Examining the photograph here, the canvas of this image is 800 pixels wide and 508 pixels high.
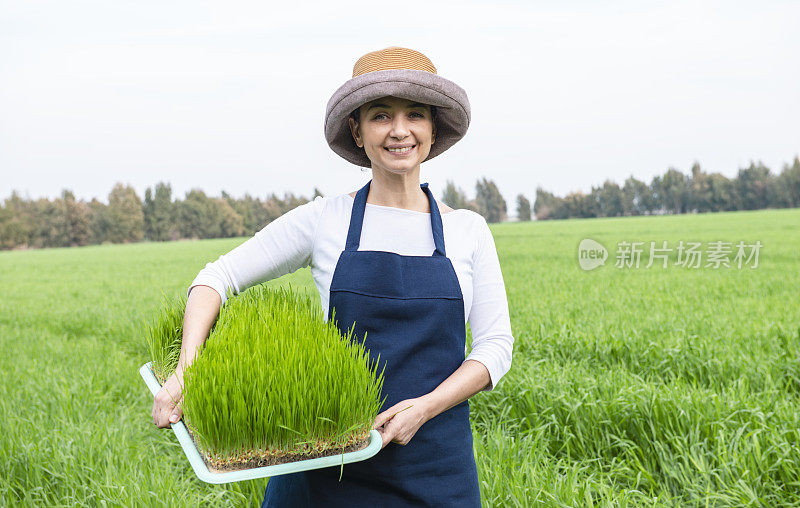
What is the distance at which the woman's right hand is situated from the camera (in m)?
1.50

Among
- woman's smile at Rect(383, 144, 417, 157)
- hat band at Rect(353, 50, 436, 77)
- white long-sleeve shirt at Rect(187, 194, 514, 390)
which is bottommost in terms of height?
white long-sleeve shirt at Rect(187, 194, 514, 390)

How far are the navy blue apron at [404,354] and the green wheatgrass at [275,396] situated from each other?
0.18 meters

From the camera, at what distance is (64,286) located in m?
15.0

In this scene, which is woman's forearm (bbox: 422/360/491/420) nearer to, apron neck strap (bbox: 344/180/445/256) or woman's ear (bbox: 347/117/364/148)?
apron neck strap (bbox: 344/180/445/256)

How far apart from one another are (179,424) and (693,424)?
2962 millimetres

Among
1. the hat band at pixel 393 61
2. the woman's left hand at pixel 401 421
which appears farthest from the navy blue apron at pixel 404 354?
the hat band at pixel 393 61

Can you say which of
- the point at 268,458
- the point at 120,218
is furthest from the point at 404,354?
the point at 120,218

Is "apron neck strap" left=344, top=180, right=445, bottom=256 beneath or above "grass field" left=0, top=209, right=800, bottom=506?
above

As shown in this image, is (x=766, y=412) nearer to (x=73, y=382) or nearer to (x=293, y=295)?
(x=293, y=295)

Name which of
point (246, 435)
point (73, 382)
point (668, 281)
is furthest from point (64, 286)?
point (246, 435)

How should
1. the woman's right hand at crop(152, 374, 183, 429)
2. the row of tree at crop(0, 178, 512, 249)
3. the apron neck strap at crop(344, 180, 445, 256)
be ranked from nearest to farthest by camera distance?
the woman's right hand at crop(152, 374, 183, 429) < the apron neck strap at crop(344, 180, 445, 256) < the row of tree at crop(0, 178, 512, 249)

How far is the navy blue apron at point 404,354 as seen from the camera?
1.71m

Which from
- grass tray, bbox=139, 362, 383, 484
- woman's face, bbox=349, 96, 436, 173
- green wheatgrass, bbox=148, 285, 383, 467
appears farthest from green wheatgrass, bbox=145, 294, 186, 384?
A: woman's face, bbox=349, 96, 436, 173

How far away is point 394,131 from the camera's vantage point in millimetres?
1701
